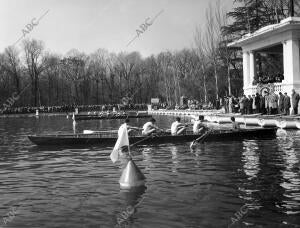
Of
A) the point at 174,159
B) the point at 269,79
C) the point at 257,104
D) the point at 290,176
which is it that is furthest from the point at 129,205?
the point at 269,79

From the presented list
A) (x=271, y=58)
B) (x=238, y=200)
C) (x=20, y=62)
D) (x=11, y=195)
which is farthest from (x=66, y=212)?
(x=20, y=62)

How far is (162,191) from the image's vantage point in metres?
12.4

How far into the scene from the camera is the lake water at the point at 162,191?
9797 millimetres

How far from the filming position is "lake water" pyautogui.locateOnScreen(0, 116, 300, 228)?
32.1 feet

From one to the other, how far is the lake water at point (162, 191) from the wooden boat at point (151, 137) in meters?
3.26

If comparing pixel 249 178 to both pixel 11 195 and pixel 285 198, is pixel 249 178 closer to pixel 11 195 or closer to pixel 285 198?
pixel 285 198

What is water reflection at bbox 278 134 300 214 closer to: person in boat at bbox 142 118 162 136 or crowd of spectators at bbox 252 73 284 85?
person in boat at bbox 142 118 162 136

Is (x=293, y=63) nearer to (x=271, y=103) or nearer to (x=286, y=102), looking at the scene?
(x=271, y=103)

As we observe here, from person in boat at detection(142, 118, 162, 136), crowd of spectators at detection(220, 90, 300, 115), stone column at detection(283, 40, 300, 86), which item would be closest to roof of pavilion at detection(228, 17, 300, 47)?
stone column at detection(283, 40, 300, 86)

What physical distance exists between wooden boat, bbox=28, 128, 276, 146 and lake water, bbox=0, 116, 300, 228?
3.26 m

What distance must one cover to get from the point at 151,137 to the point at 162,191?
11.7 m

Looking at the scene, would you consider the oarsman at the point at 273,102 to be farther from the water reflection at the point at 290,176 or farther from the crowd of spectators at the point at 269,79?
the water reflection at the point at 290,176

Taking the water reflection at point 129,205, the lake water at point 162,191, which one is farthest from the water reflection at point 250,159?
the water reflection at point 129,205

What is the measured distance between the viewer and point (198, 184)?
43.2 feet
